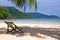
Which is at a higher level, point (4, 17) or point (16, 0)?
point (16, 0)

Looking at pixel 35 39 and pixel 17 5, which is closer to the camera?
pixel 35 39

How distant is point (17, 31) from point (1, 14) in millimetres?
26754

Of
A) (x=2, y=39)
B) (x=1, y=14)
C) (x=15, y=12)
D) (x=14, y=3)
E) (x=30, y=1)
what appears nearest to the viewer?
(x=2, y=39)

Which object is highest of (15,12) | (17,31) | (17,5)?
(17,5)

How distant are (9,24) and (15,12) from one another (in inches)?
1678

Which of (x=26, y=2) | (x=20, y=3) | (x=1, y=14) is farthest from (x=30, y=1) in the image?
(x=1, y=14)

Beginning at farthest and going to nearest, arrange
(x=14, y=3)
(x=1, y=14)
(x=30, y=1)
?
(x=1, y=14) < (x=14, y=3) < (x=30, y=1)

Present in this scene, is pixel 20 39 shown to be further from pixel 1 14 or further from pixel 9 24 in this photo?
pixel 1 14

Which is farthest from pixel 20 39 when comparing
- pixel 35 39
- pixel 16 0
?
pixel 16 0

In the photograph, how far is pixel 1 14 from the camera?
37.2 meters

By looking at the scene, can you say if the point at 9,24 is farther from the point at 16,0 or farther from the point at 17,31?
the point at 16,0

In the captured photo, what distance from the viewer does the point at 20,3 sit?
10648 millimetres

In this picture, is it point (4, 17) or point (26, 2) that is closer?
point (26, 2)

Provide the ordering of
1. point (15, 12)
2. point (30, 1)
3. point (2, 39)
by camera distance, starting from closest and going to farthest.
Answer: point (2, 39) < point (30, 1) < point (15, 12)
